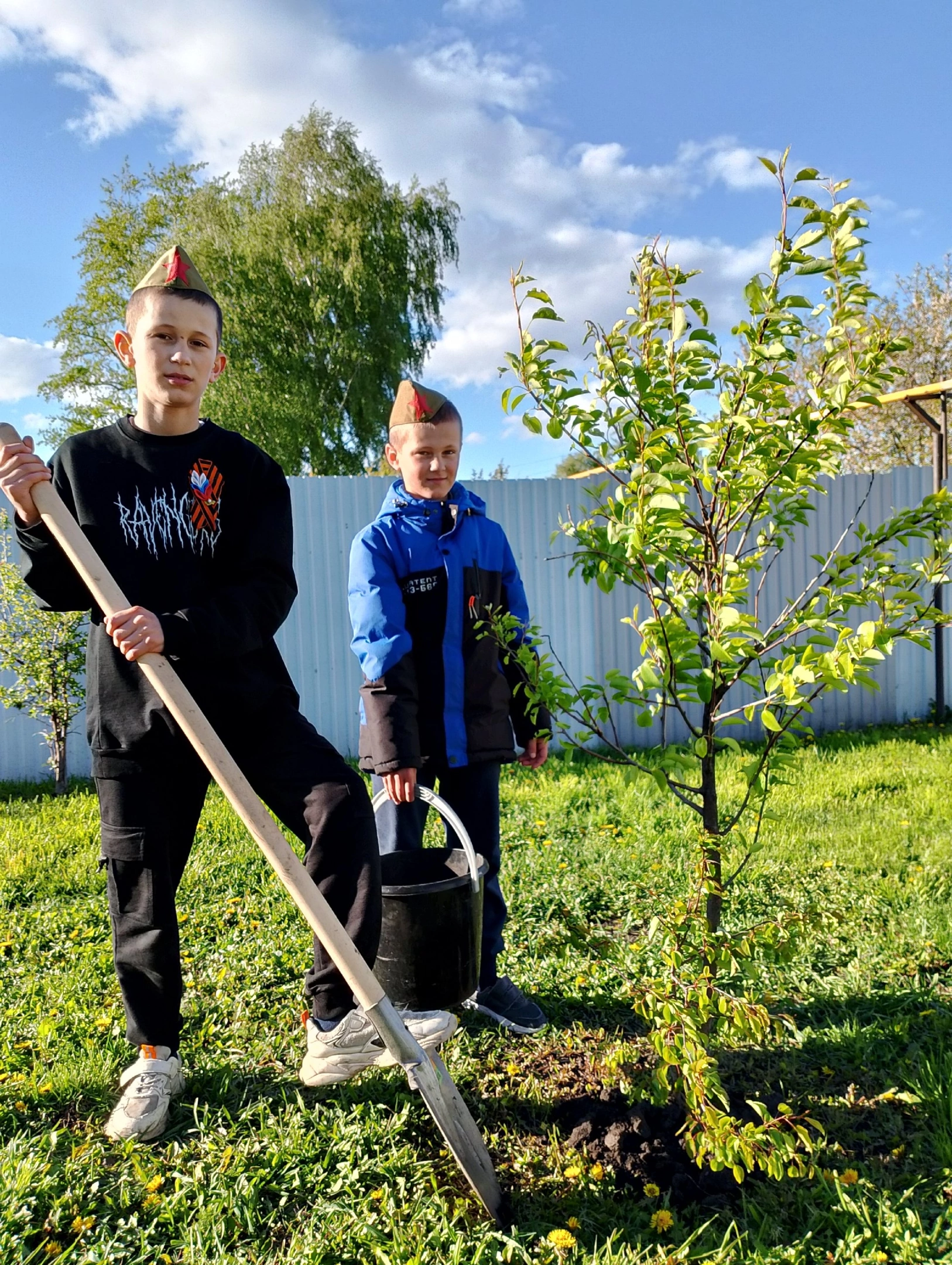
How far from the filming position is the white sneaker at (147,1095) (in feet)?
7.00

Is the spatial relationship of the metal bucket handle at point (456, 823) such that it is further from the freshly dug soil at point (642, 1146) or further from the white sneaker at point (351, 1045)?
the freshly dug soil at point (642, 1146)

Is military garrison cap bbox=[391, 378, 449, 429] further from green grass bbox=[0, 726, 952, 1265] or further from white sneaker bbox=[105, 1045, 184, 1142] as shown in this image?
white sneaker bbox=[105, 1045, 184, 1142]

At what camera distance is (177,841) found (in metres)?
2.29

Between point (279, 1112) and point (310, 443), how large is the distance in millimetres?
20327

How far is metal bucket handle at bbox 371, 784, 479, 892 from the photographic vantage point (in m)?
2.30

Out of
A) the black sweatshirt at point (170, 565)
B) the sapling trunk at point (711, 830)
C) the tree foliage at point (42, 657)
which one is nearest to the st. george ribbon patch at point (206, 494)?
the black sweatshirt at point (170, 565)

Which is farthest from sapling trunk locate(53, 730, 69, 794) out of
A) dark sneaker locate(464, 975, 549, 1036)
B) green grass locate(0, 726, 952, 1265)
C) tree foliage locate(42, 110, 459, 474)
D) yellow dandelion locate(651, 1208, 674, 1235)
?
tree foliage locate(42, 110, 459, 474)

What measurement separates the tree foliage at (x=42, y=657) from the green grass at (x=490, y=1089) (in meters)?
2.31

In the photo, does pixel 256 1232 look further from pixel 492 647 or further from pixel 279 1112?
pixel 492 647

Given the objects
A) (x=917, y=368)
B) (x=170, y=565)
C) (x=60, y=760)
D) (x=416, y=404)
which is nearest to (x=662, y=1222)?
(x=170, y=565)

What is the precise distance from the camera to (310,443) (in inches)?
840

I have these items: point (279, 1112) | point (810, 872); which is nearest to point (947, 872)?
point (810, 872)

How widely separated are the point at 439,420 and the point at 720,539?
991mm

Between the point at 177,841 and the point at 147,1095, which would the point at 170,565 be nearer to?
the point at 177,841
